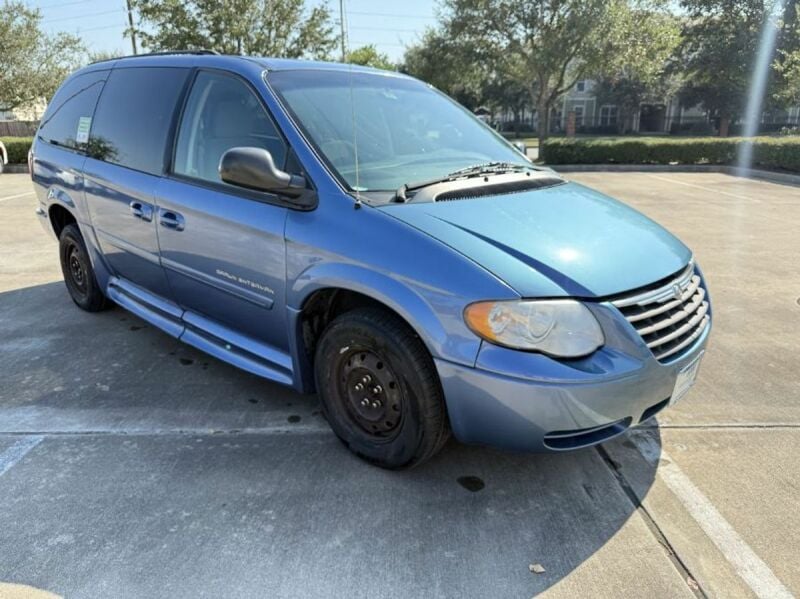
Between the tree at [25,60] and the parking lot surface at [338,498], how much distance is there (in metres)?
24.1

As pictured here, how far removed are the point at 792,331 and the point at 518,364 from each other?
3.55 meters

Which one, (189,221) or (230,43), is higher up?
(230,43)

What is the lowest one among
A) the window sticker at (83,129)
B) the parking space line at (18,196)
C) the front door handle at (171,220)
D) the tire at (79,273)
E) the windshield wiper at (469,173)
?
the parking space line at (18,196)

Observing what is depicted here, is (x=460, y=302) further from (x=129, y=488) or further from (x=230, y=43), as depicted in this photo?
(x=230, y=43)

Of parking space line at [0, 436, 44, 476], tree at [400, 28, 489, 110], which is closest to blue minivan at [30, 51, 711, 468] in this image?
parking space line at [0, 436, 44, 476]

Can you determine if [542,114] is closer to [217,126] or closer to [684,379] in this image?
[217,126]

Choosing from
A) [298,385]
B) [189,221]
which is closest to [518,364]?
[298,385]

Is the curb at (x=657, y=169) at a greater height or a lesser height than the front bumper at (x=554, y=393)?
lesser

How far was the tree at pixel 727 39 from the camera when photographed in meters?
32.8

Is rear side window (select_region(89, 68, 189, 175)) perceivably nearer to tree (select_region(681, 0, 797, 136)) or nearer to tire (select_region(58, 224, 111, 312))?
tire (select_region(58, 224, 111, 312))

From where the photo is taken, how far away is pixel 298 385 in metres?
3.04

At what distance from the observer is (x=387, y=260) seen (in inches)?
97.3

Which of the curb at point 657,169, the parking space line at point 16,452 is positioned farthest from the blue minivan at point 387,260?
the curb at point 657,169

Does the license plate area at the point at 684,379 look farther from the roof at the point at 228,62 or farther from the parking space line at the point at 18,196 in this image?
the parking space line at the point at 18,196
